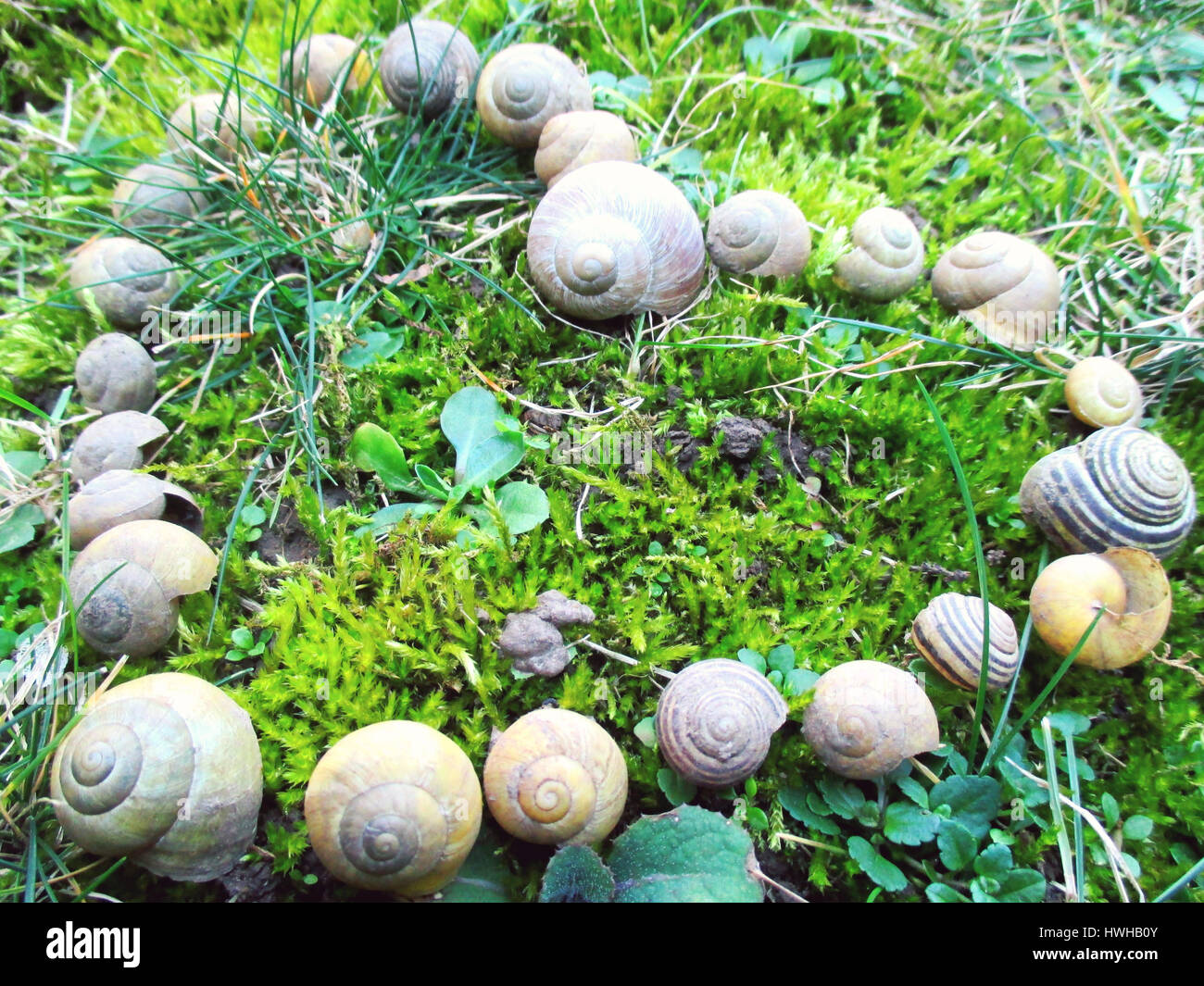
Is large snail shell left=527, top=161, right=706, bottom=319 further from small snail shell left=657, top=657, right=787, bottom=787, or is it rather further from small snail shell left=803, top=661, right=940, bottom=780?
small snail shell left=803, top=661, right=940, bottom=780

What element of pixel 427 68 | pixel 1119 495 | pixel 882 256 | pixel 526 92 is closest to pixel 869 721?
pixel 1119 495

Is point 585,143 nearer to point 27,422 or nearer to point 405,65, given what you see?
point 405,65

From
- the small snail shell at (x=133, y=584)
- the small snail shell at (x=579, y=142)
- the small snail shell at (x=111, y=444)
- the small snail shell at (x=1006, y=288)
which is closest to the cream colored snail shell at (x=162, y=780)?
the small snail shell at (x=133, y=584)

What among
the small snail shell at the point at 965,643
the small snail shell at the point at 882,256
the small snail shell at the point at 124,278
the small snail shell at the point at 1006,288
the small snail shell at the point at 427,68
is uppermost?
the small snail shell at the point at 427,68

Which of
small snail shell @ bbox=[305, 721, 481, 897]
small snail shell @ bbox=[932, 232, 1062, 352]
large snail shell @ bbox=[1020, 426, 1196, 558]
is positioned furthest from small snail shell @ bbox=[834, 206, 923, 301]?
small snail shell @ bbox=[305, 721, 481, 897]

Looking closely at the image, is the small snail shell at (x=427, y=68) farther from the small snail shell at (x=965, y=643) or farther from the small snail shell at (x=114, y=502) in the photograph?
the small snail shell at (x=965, y=643)
